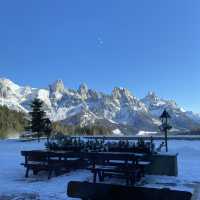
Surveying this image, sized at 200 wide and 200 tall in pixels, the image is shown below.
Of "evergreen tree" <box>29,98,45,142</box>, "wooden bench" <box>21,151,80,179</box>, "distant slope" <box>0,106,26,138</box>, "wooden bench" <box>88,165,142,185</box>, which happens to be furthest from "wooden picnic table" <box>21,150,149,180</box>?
"distant slope" <box>0,106,26,138</box>

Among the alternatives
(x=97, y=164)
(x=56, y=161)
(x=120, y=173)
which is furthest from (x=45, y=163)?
(x=120, y=173)

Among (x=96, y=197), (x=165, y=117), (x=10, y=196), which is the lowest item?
(x=10, y=196)

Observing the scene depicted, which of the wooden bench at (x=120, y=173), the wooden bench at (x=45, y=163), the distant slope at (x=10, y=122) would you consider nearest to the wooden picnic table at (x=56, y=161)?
the wooden bench at (x=45, y=163)

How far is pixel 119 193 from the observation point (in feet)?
16.9

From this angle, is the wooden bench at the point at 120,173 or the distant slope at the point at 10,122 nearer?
the wooden bench at the point at 120,173

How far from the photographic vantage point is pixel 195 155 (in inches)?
835

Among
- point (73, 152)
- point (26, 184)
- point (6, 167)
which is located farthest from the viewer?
point (6, 167)

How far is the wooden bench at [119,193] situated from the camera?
482 cm

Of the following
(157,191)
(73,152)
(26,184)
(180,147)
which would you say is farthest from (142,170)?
(180,147)

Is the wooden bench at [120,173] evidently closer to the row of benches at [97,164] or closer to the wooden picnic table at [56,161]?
the row of benches at [97,164]

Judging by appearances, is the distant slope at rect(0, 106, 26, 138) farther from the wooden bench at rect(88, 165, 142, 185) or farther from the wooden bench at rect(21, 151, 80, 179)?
the wooden bench at rect(88, 165, 142, 185)

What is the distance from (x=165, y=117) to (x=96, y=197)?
16681 millimetres

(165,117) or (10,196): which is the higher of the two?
(165,117)

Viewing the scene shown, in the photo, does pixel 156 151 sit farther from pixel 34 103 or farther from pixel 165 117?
pixel 34 103
